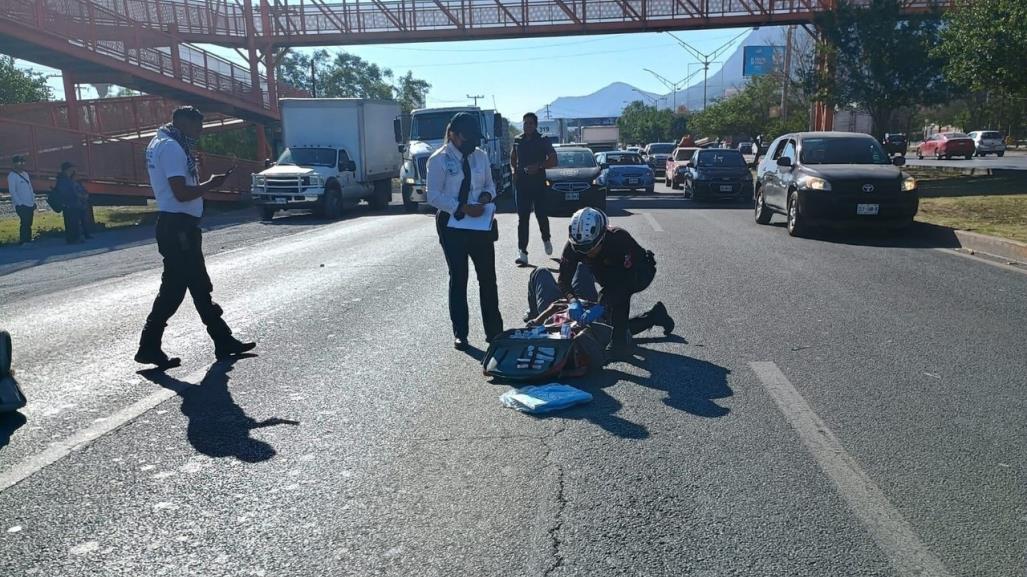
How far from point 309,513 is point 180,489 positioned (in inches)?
30.5

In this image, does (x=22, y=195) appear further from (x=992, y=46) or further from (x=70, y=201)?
(x=992, y=46)

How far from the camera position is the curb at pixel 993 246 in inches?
434

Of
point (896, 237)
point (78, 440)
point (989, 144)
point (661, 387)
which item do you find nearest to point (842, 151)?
point (896, 237)

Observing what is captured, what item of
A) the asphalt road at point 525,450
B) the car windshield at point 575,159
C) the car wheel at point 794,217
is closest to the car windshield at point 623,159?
the car windshield at point 575,159

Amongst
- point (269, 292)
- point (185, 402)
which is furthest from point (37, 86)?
point (185, 402)

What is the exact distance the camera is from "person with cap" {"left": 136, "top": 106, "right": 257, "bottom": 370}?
243 inches

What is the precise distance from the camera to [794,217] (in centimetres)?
1430

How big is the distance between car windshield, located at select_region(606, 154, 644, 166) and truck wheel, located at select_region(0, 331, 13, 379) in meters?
25.9

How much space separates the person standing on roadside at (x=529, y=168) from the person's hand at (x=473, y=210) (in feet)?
14.9

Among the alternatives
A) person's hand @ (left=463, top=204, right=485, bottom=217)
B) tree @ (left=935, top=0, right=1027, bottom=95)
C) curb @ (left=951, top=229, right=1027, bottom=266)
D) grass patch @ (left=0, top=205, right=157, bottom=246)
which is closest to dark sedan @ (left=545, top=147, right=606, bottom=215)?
curb @ (left=951, top=229, right=1027, bottom=266)

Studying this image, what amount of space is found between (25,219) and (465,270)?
46.5 ft

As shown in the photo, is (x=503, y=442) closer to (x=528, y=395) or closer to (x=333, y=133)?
(x=528, y=395)

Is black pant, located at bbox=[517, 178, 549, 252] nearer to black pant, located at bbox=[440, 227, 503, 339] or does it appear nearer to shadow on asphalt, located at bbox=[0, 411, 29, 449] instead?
black pant, located at bbox=[440, 227, 503, 339]

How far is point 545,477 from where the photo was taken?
13.5ft
